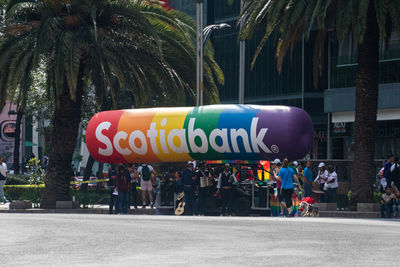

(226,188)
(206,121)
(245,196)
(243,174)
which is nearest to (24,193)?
(206,121)

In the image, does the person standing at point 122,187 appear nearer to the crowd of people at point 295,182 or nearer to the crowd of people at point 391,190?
the crowd of people at point 295,182

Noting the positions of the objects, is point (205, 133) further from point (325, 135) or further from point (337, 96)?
point (325, 135)

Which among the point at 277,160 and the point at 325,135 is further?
the point at 325,135

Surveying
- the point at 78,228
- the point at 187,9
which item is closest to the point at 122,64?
the point at 78,228

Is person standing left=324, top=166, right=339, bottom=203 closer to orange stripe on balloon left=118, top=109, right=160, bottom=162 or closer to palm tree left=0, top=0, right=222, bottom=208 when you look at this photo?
palm tree left=0, top=0, right=222, bottom=208

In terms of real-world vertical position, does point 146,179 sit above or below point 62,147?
below

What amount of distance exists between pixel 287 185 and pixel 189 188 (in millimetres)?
4242

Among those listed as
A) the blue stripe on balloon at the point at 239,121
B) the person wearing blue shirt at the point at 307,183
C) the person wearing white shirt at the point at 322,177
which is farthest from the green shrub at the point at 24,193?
the person wearing blue shirt at the point at 307,183

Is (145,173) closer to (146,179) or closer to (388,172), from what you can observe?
(146,179)

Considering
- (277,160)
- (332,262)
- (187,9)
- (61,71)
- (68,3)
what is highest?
(187,9)

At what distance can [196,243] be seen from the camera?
600 inches

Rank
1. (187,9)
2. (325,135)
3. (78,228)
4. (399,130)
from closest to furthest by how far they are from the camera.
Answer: (78,228) < (399,130) < (325,135) < (187,9)

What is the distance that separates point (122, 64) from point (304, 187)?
763 centimetres

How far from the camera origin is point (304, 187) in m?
29.8
